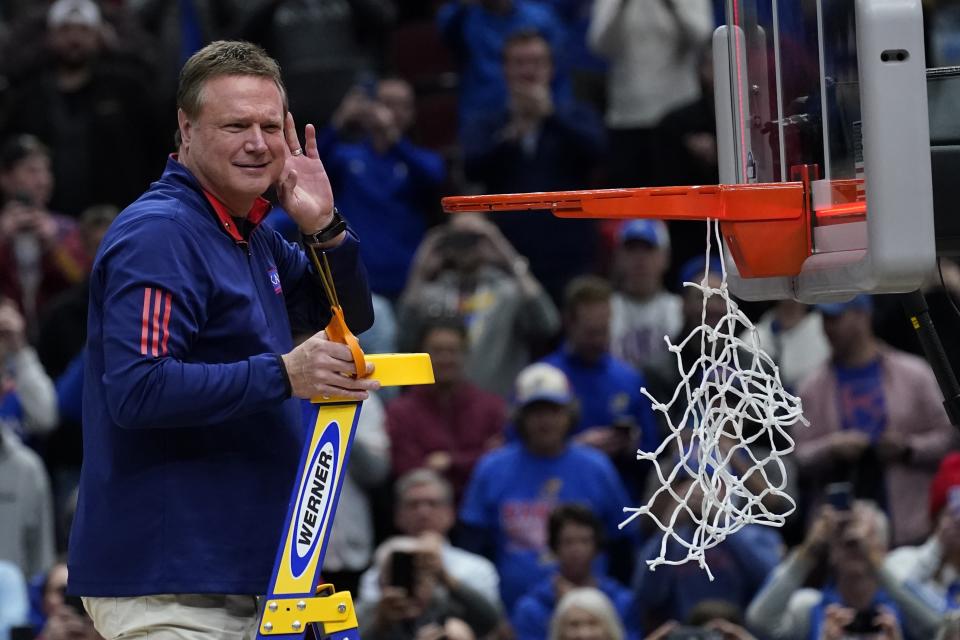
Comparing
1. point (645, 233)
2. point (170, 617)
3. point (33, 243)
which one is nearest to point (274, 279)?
point (170, 617)

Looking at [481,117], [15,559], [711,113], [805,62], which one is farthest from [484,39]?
[805,62]

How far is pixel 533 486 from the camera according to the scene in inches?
359

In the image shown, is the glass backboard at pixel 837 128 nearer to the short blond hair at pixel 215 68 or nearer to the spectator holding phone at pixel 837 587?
the short blond hair at pixel 215 68

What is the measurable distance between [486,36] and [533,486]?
14.6 feet

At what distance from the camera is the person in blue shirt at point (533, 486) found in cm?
904

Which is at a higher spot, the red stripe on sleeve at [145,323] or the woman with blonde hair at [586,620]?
the red stripe on sleeve at [145,323]

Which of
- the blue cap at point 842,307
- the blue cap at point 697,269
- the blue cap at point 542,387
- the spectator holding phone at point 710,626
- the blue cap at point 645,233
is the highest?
the blue cap at point 645,233

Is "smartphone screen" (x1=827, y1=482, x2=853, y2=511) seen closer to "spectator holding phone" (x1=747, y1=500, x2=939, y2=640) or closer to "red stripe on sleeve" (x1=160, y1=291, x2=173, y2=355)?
"spectator holding phone" (x1=747, y1=500, x2=939, y2=640)

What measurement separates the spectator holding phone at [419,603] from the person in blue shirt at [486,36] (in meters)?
4.84

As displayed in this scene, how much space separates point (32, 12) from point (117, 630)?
31.5 feet

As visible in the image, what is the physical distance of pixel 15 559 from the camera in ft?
29.6

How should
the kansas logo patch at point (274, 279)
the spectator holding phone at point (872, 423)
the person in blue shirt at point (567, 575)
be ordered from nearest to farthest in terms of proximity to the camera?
1. the kansas logo patch at point (274, 279)
2. the person in blue shirt at point (567, 575)
3. the spectator holding phone at point (872, 423)

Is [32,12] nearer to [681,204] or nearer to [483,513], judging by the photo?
[483,513]

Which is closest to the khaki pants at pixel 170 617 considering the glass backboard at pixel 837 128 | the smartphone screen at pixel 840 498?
the glass backboard at pixel 837 128
